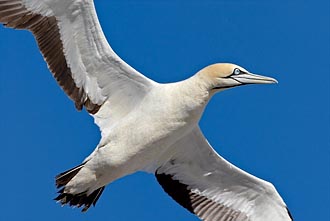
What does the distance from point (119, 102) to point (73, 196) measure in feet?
6.23

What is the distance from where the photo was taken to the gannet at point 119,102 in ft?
54.5

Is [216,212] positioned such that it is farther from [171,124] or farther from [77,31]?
[77,31]

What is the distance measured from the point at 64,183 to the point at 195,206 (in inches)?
113

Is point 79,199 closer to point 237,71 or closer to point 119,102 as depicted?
point 119,102

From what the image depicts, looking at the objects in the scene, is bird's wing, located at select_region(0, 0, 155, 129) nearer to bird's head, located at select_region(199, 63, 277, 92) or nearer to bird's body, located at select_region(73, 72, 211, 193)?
bird's body, located at select_region(73, 72, 211, 193)

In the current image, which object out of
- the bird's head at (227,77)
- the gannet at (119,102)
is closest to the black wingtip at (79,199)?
the gannet at (119,102)

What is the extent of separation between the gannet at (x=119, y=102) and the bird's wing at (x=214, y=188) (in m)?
0.02

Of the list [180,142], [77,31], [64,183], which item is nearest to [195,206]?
[180,142]

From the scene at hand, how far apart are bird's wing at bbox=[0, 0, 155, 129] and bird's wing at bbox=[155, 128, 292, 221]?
1520mm

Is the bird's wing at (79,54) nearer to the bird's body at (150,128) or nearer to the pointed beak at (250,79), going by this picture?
the bird's body at (150,128)

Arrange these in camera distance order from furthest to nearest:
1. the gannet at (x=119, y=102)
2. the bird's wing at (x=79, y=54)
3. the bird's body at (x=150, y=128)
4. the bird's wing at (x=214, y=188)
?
the bird's wing at (x=214, y=188), the bird's wing at (x=79, y=54), the gannet at (x=119, y=102), the bird's body at (x=150, y=128)

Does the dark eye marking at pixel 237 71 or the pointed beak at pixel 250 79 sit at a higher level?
the dark eye marking at pixel 237 71

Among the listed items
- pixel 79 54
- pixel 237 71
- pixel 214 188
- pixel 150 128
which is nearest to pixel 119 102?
pixel 79 54

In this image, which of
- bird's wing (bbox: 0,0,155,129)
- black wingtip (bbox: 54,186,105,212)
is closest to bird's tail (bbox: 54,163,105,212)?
black wingtip (bbox: 54,186,105,212)
